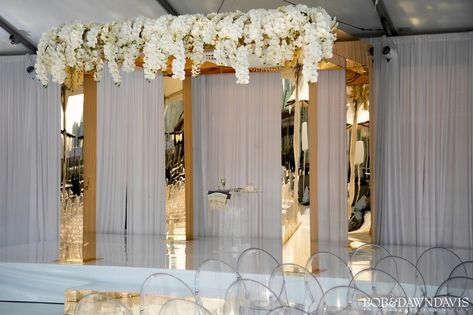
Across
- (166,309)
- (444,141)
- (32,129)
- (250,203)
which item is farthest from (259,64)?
(166,309)

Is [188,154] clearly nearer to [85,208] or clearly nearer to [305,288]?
[85,208]

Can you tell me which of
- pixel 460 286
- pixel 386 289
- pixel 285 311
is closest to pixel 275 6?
pixel 386 289

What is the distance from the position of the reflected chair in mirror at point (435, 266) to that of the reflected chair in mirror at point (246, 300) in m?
2.28

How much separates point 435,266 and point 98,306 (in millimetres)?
5018

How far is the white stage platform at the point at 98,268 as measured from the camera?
24.6 ft

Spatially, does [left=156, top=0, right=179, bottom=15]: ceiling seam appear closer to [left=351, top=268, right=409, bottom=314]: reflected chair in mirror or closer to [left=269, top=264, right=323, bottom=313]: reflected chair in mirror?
[left=269, top=264, right=323, bottom=313]: reflected chair in mirror

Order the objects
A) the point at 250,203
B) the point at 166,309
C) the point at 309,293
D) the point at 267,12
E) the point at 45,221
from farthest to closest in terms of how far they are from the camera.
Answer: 1. the point at 45,221
2. the point at 250,203
3. the point at 267,12
4. the point at 309,293
5. the point at 166,309

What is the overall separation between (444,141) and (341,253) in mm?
2587

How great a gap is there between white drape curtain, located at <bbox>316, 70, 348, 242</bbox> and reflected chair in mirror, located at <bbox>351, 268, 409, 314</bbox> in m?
3.86

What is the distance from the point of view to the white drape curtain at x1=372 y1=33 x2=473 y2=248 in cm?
962

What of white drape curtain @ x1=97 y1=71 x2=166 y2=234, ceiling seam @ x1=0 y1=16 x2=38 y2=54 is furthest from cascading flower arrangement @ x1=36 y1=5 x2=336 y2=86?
white drape curtain @ x1=97 y1=71 x2=166 y2=234

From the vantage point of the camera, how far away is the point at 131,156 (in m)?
11.5

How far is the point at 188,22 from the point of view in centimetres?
680

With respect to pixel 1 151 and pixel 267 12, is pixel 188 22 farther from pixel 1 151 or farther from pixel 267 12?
pixel 1 151
